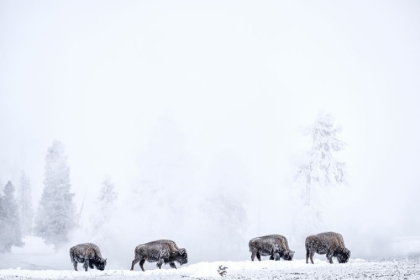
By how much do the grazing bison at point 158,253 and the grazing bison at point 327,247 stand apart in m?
7.35

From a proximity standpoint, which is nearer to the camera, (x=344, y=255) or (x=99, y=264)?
(x=344, y=255)

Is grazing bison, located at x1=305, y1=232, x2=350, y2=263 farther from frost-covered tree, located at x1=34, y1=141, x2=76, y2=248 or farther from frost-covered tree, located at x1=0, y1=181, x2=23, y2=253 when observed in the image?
frost-covered tree, located at x1=0, y1=181, x2=23, y2=253

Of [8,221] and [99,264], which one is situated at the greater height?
[8,221]

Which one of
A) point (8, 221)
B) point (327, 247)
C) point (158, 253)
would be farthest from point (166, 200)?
point (327, 247)

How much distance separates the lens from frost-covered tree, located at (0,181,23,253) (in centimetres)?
5659

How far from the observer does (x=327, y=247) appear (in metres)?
24.3

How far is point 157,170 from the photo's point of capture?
63.5 meters

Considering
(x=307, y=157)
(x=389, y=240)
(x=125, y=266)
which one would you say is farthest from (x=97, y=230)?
(x=389, y=240)

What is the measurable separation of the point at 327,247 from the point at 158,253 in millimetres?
9652

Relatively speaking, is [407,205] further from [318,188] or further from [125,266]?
[125,266]

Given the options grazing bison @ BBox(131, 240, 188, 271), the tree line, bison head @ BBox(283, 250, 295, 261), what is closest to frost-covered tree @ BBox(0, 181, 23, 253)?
the tree line

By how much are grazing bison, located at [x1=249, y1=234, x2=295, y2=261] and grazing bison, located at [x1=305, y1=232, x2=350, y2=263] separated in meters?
1.82

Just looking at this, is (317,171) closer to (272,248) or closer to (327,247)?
(272,248)

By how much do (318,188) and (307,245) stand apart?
24914 millimetres
